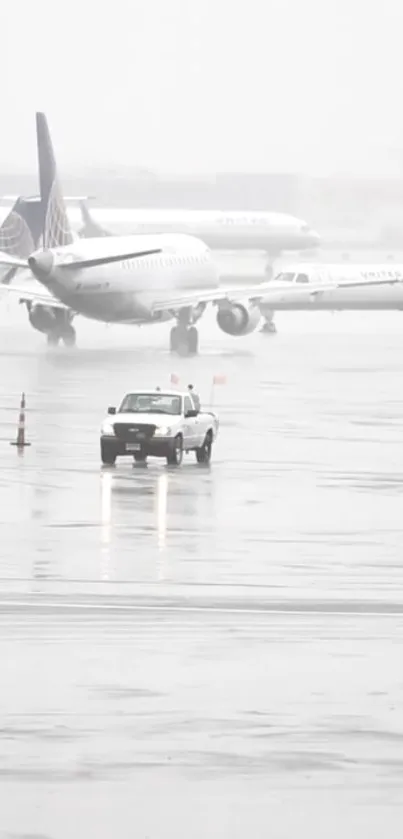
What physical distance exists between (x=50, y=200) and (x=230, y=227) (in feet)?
278

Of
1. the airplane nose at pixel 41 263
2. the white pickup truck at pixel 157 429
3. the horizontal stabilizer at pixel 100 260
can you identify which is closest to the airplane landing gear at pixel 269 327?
the horizontal stabilizer at pixel 100 260

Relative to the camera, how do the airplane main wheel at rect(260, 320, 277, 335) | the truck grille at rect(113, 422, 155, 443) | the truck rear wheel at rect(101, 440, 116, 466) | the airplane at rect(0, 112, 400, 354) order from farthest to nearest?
the airplane main wheel at rect(260, 320, 277, 335) → the airplane at rect(0, 112, 400, 354) → the truck rear wheel at rect(101, 440, 116, 466) → the truck grille at rect(113, 422, 155, 443)

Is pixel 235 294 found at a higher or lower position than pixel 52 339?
higher

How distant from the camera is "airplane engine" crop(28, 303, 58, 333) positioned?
9225 cm

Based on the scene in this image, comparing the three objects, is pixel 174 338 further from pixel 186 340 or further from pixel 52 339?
pixel 52 339

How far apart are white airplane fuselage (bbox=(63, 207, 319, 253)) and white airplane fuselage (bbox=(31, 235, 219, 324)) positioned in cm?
7734

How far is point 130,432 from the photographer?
144 feet

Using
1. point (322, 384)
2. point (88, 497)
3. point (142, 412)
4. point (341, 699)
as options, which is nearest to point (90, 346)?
point (322, 384)

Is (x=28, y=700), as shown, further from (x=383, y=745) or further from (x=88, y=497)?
(x=88, y=497)

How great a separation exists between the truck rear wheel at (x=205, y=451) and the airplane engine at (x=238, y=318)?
1748 inches

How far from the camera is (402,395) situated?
69250 mm

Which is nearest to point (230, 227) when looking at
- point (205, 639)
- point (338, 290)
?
point (338, 290)

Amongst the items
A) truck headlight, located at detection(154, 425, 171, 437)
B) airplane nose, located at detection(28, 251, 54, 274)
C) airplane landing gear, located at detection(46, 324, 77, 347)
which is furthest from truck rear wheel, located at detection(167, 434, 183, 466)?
airplane landing gear, located at detection(46, 324, 77, 347)

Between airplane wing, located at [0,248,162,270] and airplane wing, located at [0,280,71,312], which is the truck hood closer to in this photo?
airplane wing, located at [0,248,162,270]
